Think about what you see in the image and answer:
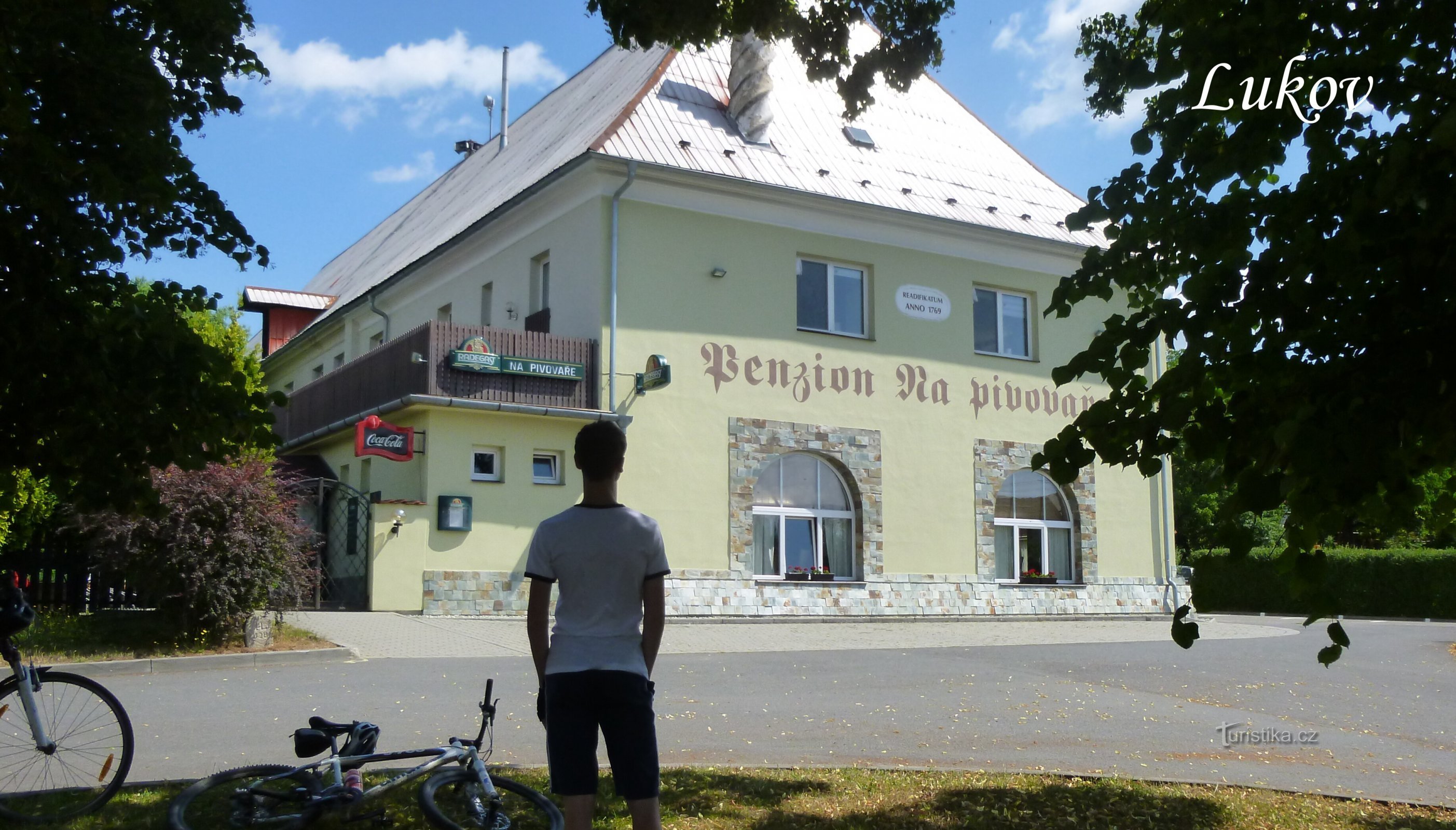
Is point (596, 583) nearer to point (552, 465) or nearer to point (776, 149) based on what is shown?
point (552, 465)

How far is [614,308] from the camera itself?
20.2 metres

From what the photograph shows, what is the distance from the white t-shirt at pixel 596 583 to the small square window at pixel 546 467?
16291mm

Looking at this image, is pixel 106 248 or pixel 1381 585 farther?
pixel 1381 585

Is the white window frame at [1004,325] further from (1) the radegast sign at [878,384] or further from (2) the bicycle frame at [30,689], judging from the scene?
(2) the bicycle frame at [30,689]

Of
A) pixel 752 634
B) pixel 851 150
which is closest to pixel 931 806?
pixel 752 634

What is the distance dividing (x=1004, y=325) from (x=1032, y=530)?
4049 mm

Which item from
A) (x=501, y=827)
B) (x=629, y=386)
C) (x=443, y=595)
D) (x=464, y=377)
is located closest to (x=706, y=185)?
(x=629, y=386)

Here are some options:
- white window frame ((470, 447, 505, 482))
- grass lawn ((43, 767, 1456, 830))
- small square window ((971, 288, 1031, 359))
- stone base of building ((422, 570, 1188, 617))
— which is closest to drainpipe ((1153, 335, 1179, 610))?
stone base of building ((422, 570, 1188, 617))

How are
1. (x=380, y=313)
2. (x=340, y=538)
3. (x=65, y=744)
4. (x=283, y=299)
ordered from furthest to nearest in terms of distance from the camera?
(x=283, y=299) → (x=380, y=313) → (x=340, y=538) → (x=65, y=744)

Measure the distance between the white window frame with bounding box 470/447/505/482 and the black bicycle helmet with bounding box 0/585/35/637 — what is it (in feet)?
44.2

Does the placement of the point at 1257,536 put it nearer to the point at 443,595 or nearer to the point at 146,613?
the point at 146,613

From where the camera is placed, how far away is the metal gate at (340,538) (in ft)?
63.3

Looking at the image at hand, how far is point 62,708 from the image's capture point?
617 cm

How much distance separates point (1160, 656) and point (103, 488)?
490 inches
